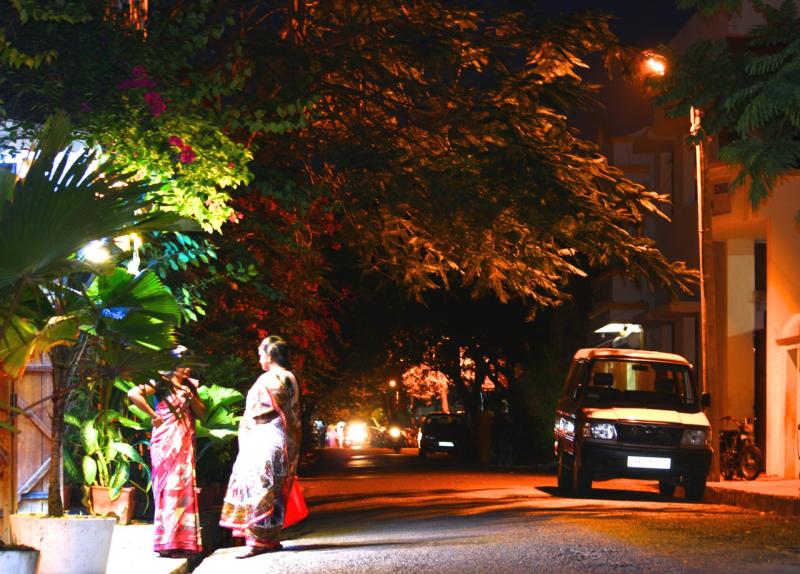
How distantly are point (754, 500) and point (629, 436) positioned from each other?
1943mm

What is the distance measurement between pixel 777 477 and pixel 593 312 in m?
25.2

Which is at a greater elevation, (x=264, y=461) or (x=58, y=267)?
(x=58, y=267)

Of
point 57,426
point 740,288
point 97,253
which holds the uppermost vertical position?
point 740,288

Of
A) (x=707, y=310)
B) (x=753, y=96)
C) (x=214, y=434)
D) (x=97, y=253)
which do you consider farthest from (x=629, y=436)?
(x=753, y=96)

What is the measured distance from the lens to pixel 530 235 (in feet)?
55.3

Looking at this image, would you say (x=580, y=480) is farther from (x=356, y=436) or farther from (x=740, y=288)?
(x=356, y=436)

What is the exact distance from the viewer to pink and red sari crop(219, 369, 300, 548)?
482 inches

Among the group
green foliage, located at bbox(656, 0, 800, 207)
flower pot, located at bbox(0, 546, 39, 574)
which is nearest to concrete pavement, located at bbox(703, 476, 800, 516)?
green foliage, located at bbox(656, 0, 800, 207)

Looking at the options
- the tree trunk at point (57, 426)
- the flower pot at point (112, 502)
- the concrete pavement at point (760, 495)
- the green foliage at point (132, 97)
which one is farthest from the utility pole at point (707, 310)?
the tree trunk at point (57, 426)

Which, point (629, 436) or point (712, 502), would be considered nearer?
point (629, 436)

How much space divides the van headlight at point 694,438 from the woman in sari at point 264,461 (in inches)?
346

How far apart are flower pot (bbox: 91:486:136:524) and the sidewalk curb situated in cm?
922

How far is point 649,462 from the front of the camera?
761 inches

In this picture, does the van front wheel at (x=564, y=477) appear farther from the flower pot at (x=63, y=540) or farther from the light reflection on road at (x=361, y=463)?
the light reflection on road at (x=361, y=463)
